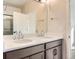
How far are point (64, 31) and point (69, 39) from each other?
0.24 m

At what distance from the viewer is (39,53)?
2094 millimetres

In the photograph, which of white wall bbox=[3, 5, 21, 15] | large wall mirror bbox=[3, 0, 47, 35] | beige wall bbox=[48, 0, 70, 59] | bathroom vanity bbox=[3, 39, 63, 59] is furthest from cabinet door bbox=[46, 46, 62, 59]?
white wall bbox=[3, 5, 21, 15]

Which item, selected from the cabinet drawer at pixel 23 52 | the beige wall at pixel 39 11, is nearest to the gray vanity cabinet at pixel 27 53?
the cabinet drawer at pixel 23 52

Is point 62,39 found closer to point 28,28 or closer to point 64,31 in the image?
point 64,31

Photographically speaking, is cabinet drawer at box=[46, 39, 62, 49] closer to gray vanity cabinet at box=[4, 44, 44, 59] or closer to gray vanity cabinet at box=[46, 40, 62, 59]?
gray vanity cabinet at box=[46, 40, 62, 59]

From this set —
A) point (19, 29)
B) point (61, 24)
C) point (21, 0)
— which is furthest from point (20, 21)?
point (61, 24)

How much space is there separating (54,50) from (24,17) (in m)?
0.97

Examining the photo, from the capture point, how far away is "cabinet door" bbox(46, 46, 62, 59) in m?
2.49

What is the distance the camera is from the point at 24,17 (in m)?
2.74

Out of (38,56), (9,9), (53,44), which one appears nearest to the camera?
(38,56)

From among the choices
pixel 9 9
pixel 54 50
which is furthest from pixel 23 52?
pixel 54 50

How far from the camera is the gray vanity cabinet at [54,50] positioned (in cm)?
248

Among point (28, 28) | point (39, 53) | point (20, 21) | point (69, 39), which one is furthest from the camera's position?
point (69, 39)

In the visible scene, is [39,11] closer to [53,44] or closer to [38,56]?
[53,44]
